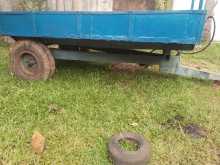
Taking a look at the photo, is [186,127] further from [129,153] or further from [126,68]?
[126,68]

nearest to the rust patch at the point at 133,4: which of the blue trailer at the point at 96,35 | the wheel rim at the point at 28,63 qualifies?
the blue trailer at the point at 96,35

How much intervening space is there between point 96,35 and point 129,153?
84.4 inches

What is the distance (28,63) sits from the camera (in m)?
5.87

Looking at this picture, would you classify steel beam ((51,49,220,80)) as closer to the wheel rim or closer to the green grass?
the green grass

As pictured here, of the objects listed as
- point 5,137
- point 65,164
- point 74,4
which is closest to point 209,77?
point 65,164

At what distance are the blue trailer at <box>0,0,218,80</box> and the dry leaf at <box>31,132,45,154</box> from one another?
182 centimetres

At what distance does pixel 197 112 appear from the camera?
4734 millimetres

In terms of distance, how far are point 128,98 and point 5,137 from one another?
2.04 m

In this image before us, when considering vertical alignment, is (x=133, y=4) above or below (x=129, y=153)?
above

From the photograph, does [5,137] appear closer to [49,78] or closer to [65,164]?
[65,164]

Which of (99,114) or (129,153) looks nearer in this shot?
(129,153)

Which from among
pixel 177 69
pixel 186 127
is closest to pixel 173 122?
pixel 186 127

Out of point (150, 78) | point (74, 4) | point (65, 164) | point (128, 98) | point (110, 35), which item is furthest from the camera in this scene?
point (74, 4)

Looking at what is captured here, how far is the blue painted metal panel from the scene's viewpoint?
13.8 ft
